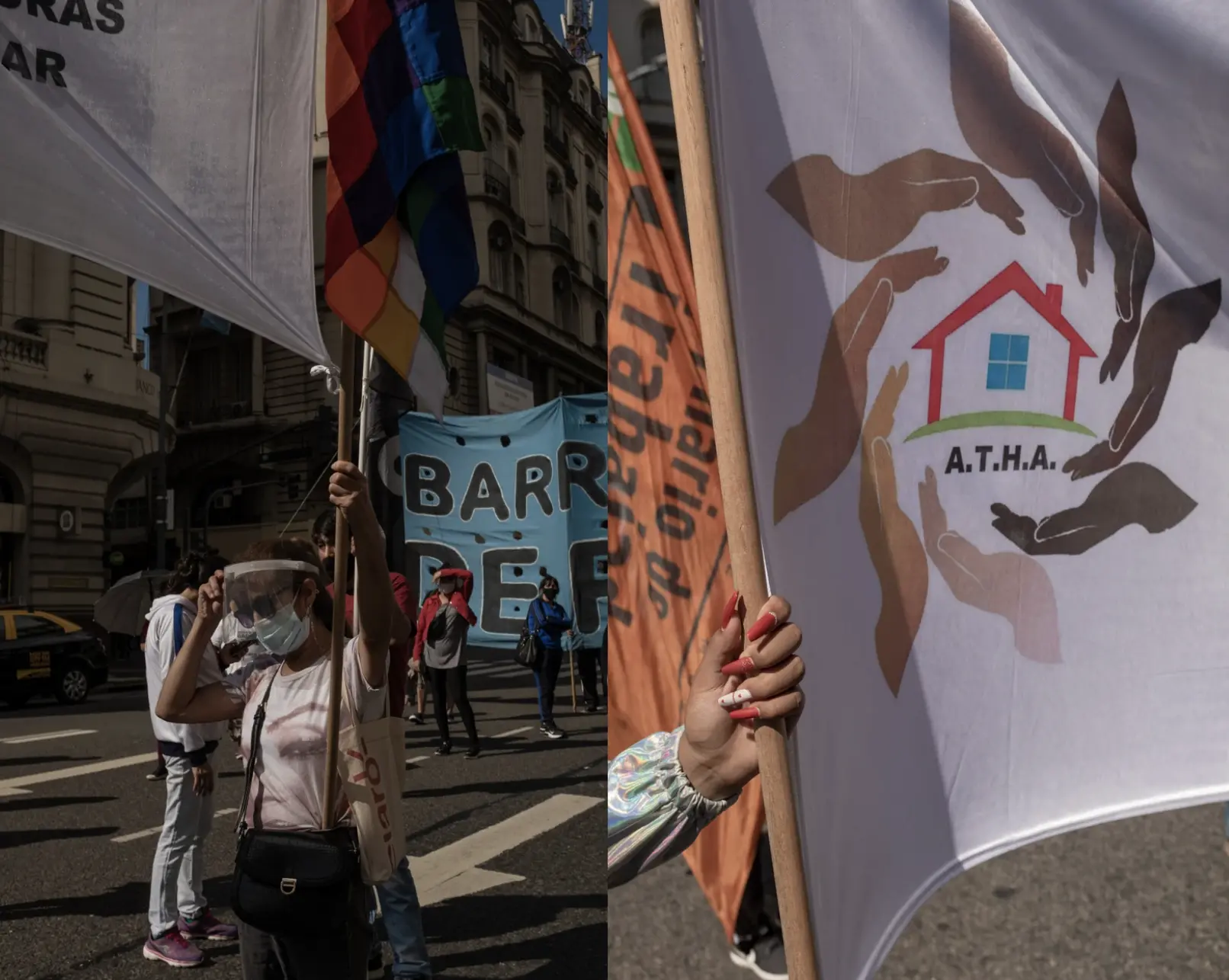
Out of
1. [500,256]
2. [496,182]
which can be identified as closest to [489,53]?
[496,182]

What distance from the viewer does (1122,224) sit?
175 cm

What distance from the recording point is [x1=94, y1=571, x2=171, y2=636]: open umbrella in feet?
22.7

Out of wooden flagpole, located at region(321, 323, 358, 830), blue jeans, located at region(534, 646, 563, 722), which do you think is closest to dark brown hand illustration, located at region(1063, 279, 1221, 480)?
wooden flagpole, located at region(321, 323, 358, 830)

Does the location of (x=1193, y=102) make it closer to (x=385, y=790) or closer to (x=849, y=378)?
(x=849, y=378)

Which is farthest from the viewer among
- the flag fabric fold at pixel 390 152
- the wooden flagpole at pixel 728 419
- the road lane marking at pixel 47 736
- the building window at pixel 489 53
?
the road lane marking at pixel 47 736

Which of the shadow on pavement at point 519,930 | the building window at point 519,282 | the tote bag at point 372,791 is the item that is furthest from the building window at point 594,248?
the tote bag at point 372,791

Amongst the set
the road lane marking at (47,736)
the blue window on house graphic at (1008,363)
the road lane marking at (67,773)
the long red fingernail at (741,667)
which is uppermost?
the blue window on house graphic at (1008,363)

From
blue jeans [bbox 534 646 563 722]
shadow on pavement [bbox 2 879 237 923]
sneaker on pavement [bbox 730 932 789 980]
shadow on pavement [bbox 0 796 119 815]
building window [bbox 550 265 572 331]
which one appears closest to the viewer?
sneaker on pavement [bbox 730 932 789 980]

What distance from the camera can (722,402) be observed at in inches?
51.7

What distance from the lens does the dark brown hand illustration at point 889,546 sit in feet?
5.14

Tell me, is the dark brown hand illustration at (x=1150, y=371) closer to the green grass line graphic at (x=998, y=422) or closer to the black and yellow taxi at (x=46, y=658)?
the green grass line graphic at (x=998, y=422)

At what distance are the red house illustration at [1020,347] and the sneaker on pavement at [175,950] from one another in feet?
11.8

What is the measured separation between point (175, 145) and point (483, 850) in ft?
14.7

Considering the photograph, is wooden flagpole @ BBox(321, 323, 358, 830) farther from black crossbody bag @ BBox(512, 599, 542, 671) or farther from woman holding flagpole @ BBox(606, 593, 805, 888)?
black crossbody bag @ BBox(512, 599, 542, 671)
